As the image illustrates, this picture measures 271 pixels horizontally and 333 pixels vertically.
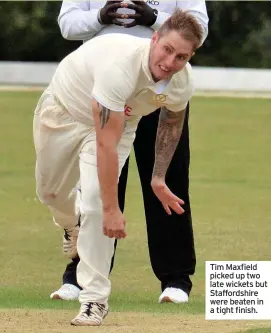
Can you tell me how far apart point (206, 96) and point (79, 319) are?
22757mm

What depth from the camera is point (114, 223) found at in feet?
21.0

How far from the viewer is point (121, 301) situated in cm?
802

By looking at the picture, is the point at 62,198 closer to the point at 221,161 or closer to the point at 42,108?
the point at 42,108

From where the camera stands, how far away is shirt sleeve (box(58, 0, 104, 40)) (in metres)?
7.71

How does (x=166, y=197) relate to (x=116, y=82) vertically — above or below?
below

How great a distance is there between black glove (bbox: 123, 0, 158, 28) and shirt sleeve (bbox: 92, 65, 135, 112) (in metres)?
1.29

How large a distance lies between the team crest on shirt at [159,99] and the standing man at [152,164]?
0.86 meters

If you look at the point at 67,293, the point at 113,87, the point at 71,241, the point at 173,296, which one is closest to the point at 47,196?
the point at 71,241

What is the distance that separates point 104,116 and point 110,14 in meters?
1.40

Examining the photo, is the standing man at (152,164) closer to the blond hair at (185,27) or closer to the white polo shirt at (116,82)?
the white polo shirt at (116,82)

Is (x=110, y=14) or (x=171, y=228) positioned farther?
(x=171, y=228)

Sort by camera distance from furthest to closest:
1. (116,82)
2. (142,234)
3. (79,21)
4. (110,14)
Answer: (142,234)
(79,21)
(110,14)
(116,82)

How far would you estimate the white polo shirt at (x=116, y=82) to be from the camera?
251 inches
